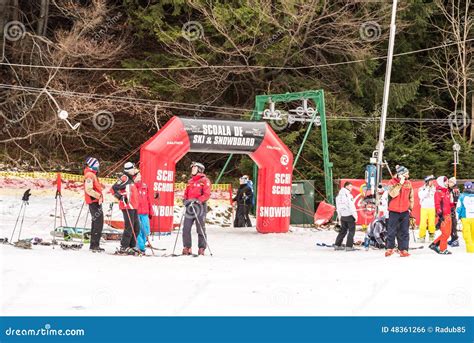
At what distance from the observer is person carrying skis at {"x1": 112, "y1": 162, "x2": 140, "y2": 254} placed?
16.1 m

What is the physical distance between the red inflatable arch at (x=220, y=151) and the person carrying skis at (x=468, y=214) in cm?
718

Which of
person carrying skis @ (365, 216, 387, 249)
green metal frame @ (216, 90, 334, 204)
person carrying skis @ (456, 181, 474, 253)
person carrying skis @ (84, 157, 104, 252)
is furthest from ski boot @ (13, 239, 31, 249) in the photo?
green metal frame @ (216, 90, 334, 204)

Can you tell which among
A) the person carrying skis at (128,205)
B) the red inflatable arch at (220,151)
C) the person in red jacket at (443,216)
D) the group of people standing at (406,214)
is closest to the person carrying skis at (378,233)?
the group of people standing at (406,214)

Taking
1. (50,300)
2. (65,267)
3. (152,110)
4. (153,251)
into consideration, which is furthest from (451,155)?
(50,300)

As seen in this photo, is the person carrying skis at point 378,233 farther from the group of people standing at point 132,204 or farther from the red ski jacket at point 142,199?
the red ski jacket at point 142,199

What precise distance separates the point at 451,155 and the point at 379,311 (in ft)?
87.2

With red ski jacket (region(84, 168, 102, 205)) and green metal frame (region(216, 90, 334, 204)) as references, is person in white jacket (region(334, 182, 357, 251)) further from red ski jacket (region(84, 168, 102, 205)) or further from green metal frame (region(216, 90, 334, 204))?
green metal frame (region(216, 90, 334, 204))

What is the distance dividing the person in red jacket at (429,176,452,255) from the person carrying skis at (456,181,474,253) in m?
0.27

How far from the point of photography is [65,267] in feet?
43.7

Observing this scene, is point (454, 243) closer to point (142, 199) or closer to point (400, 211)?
point (400, 211)

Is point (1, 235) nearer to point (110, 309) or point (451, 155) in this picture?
point (110, 309)

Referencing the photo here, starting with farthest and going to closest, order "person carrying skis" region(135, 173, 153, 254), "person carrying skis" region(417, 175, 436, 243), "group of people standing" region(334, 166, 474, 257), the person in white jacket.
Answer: "person carrying skis" region(417, 175, 436, 243), the person in white jacket, "group of people standing" region(334, 166, 474, 257), "person carrying skis" region(135, 173, 153, 254)

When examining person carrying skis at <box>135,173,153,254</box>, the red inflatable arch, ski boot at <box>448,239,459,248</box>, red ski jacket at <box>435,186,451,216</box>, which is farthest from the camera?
the red inflatable arch

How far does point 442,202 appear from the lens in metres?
17.9
